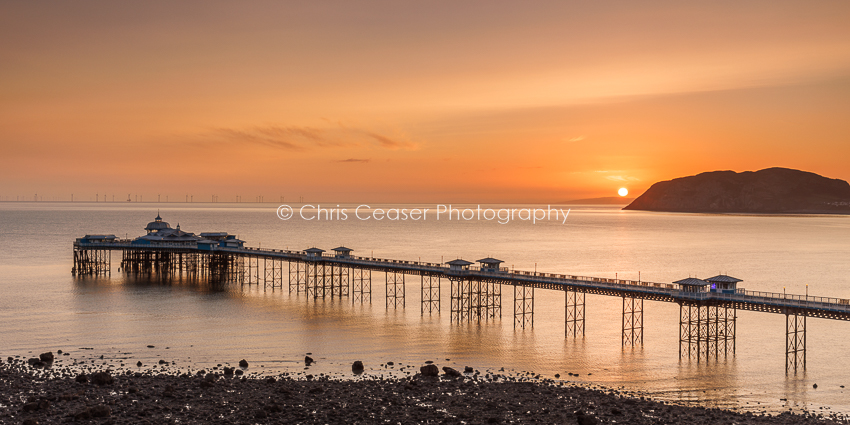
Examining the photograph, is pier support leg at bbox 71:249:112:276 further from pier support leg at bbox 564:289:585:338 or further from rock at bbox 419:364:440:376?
rock at bbox 419:364:440:376

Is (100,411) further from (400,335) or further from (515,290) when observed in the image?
(515,290)

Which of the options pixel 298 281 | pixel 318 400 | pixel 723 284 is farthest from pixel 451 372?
pixel 298 281

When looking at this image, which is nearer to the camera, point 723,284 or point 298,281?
point 723,284

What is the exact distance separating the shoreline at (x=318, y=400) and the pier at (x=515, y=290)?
17384mm

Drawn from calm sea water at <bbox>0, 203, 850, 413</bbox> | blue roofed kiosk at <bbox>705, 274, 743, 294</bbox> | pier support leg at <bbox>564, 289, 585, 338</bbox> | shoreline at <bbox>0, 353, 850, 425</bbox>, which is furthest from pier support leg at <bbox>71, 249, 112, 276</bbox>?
blue roofed kiosk at <bbox>705, 274, 743, 294</bbox>

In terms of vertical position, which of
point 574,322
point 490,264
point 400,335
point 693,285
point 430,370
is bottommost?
point 400,335

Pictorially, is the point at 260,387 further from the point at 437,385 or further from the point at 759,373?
the point at 759,373

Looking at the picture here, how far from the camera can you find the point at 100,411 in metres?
37.2

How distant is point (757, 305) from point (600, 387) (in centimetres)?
1915

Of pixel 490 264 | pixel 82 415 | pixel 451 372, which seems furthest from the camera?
pixel 490 264

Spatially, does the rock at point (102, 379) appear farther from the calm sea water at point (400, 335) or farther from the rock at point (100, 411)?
the calm sea water at point (400, 335)

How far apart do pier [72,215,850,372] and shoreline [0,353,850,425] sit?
17.4 m

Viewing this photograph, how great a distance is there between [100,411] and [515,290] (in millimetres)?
46776

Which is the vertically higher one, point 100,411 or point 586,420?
point 100,411
